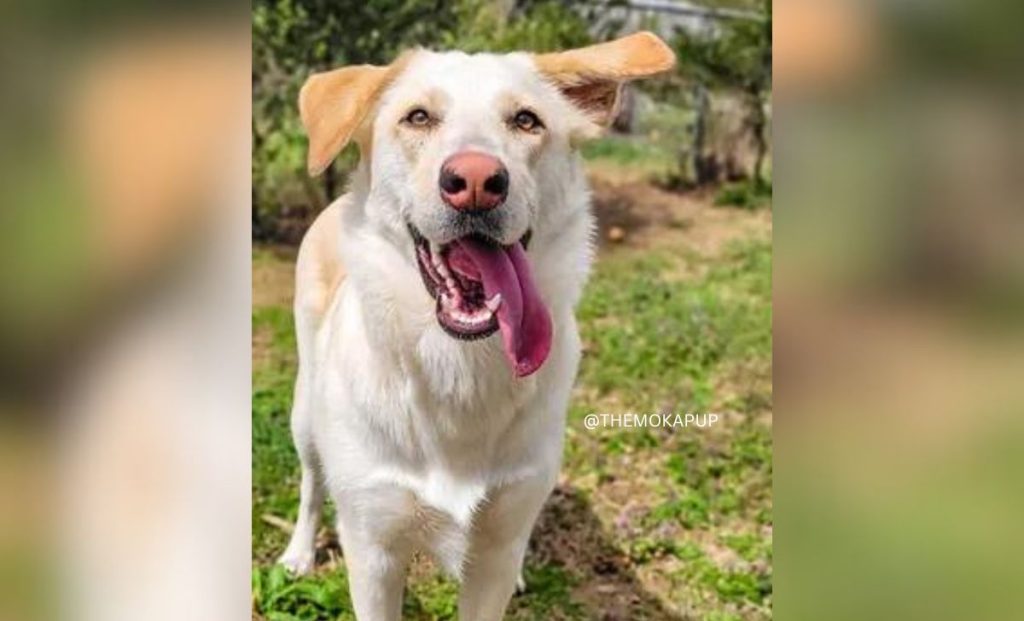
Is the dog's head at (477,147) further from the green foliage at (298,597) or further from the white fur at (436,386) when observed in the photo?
the green foliage at (298,597)

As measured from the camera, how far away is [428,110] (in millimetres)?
1686

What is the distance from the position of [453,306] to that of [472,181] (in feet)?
0.74

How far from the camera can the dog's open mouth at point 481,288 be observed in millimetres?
1712

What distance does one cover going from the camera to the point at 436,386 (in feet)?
5.99

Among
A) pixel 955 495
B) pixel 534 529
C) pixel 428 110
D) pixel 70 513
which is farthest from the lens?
pixel 534 529

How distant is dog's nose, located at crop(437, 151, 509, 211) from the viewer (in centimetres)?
160

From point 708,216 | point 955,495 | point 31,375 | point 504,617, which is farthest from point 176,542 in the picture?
point 955,495

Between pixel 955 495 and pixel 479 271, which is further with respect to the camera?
pixel 955 495

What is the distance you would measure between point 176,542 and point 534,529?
2.16 feet

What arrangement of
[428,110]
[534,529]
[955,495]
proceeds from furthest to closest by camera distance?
[534,529], [955,495], [428,110]

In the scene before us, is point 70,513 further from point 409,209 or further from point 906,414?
point 906,414

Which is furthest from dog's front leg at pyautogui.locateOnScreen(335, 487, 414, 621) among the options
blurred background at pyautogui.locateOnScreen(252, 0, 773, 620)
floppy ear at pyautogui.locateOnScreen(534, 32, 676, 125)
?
floppy ear at pyautogui.locateOnScreen(534, 32, 676, 125)

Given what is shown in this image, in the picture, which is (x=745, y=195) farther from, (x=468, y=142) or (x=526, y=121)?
(x=468, y=142)

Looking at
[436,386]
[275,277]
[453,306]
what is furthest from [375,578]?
[275,277]
